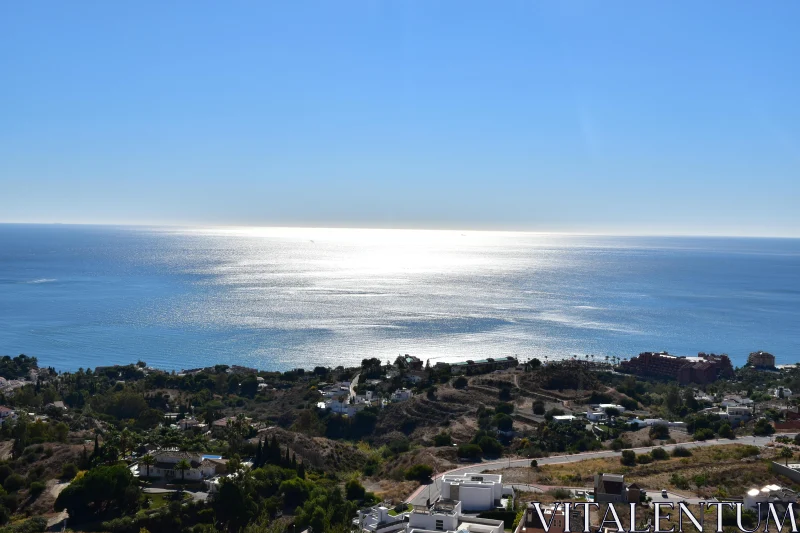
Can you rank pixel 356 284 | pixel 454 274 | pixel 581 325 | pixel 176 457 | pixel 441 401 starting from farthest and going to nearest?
pixel 454 274 → pixel 356 284 → pixel 581 325 → pixel 441 401 → pixel 176 457

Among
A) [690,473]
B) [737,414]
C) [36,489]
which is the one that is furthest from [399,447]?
[737,414]

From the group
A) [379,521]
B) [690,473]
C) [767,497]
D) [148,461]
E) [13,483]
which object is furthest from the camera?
[148,461]

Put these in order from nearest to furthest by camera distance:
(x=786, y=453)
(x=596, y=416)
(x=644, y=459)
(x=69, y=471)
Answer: (x=786, y=453) < (x=69, y=471) < (x=644, y=459) < (x=596, y=416)

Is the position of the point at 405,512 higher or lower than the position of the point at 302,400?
higher

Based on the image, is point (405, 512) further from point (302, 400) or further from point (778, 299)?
point (778, 299)

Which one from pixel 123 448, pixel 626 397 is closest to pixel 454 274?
pixel 626 397

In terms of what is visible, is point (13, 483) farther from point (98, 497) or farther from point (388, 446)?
point (388, 446)

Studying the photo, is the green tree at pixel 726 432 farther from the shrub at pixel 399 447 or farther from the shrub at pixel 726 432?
the shrub at pixel 399 447
